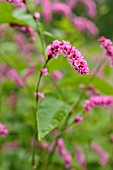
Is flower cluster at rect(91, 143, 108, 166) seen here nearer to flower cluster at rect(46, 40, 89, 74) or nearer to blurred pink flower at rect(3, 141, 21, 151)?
blurred pink flower at rect(3, 141, 21, 151)

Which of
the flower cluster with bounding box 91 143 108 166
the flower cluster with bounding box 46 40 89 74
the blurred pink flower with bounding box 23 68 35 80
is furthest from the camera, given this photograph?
the flower cluster with bounding box 91 143 108 166

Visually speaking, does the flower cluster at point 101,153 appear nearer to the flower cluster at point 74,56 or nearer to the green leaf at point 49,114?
the green leaf at point 49,114

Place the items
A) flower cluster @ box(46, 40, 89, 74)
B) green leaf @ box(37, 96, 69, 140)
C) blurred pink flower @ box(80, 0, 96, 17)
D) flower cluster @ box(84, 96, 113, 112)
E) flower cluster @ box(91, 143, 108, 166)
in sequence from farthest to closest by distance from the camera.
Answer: blurred pink flower @ box(80, 0, 96, 17) < flower cluster @ box(91, 143, 108, 166) < flower cluster @ box(84, 96, 113, 112) < green leaf @ box(37, 96, 69, 140) < flower cluster @ box(46, 40, 89, 74)

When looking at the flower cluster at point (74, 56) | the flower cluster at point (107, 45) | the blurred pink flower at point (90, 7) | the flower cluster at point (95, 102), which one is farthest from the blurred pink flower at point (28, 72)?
the blurred pink flower at point (90, 7)

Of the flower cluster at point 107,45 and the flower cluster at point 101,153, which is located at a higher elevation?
the flower cluster at point 107,45

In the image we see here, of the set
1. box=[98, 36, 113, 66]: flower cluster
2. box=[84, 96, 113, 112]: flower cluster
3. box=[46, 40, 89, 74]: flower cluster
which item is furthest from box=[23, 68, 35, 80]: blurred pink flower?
box=[46, 40, 89, 74]: flower cluster

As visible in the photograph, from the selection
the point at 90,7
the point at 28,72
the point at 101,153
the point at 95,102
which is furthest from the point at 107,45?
the point at 90,7

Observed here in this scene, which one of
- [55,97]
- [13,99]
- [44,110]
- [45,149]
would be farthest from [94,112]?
[44,110]

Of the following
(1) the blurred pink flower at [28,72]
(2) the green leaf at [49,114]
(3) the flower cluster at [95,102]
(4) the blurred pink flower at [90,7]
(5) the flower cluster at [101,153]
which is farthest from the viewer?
(4) the blurred pink flower at [90,7]

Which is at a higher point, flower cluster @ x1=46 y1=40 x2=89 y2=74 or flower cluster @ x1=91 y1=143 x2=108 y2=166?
flower cluster @ x1=46 y1=40 x2=89 y2=74

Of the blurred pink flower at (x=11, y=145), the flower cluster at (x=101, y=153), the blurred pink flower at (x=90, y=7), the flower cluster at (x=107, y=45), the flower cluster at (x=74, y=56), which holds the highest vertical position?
the blurred pink flower at (x=90, y=7)
